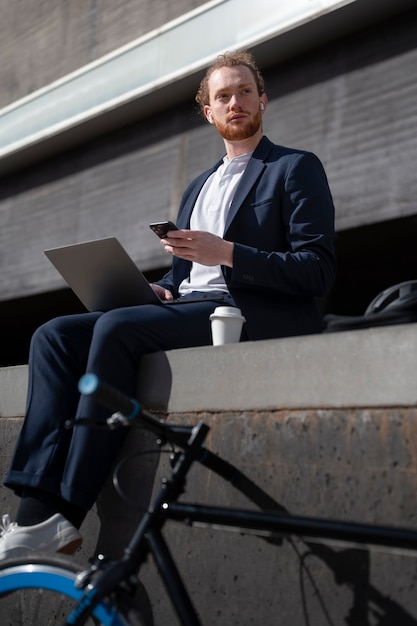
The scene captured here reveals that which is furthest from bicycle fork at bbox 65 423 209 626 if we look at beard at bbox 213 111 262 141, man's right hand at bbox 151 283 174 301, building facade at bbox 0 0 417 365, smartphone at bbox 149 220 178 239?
building facade at bbox 0 0 417 365

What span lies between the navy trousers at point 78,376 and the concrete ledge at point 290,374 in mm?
114

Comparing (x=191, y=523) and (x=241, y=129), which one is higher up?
(x=241, y=129)

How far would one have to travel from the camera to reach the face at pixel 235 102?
3.15m

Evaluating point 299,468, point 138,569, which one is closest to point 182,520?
point 138,569

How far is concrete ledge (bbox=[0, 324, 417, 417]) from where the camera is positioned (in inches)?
85.4

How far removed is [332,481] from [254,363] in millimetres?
471

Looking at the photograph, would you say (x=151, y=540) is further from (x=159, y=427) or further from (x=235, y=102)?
(x=235, y=102)

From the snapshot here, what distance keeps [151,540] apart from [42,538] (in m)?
0.75

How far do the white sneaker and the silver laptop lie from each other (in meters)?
0.86

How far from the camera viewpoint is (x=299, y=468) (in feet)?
7.47

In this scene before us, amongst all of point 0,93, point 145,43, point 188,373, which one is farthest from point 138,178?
point 188,373

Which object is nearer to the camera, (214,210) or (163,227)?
(163,227)

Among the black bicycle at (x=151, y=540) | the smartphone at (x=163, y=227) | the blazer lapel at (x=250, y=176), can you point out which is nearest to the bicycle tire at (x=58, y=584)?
the black bicycle at (x=151, y=540)

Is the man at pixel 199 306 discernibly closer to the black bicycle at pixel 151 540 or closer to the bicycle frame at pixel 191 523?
the black bicycle at pixel 151 540
